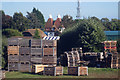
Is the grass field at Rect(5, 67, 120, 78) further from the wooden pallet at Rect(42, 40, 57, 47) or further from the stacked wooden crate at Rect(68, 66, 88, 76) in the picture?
the wooden pallet at Rect(42, 40, 57, 47)

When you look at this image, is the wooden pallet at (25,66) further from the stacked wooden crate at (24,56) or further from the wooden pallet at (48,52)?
the wooden pallet at (48,52)

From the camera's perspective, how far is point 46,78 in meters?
14.9

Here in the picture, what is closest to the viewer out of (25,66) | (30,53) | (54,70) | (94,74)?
(54,70)

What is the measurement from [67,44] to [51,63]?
10.0 m

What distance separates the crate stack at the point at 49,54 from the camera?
17.7 metres

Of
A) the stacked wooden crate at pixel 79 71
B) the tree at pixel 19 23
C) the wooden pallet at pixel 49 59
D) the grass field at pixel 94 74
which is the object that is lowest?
the grass field at pixel 94 74

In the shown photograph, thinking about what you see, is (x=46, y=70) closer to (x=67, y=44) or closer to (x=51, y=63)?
(x=51, y=63)

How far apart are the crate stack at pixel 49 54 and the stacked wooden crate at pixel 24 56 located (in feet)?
4.05

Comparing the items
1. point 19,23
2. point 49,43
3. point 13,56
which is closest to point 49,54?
point 49,43

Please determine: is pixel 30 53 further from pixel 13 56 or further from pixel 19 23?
pixel 19 23

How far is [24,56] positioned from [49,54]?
205cm

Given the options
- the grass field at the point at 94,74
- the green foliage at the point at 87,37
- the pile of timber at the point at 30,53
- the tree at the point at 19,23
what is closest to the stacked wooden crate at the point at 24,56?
the pile of timber at the point at 30,53

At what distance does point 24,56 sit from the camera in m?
17.9

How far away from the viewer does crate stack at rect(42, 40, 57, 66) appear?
17.7 meters
